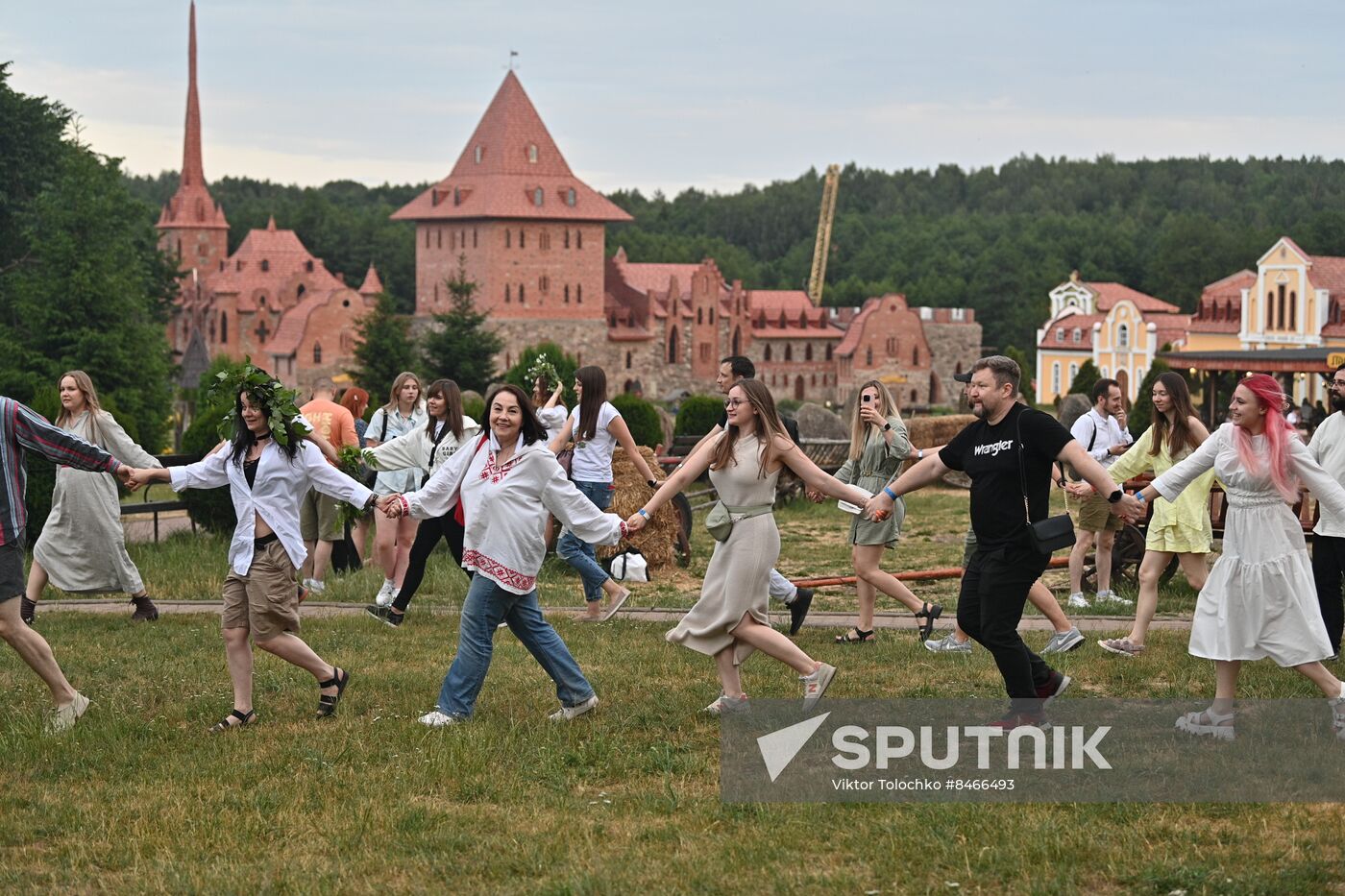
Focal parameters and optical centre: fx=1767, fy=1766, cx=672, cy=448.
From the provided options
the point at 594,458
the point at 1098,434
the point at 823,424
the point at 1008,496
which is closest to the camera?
the point at 1008,496

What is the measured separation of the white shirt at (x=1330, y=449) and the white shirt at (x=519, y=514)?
3.47m

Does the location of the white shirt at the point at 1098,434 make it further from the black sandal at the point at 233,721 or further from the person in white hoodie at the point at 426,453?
the black sandal at the point at 233,721

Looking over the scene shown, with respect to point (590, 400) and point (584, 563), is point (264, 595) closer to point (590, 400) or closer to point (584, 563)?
point (584, 563)

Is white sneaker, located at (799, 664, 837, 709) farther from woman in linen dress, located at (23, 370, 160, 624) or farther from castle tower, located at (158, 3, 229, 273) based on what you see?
castle tower, located at (158, 3, 229, 273)

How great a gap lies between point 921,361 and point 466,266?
2873 cm

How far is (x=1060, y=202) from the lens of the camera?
15100 centimetres

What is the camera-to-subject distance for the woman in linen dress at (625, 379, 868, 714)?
7.82 m

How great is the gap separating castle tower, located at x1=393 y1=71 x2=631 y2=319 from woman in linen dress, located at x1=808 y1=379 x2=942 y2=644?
78595 millimetres

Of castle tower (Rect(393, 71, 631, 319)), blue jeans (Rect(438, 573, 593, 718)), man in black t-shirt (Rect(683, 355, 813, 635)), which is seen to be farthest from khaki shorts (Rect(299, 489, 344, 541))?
castle tower (Rect(393, 71, 631, 319))

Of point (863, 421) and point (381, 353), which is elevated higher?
point (863, 421)

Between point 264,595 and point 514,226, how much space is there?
270 feet

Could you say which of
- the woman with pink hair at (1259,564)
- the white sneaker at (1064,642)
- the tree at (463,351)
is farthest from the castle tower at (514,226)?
the woman with pink hair at (1259,564)

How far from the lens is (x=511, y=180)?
89.6 m

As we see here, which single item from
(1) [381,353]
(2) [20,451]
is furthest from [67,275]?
(2) [20,451]
